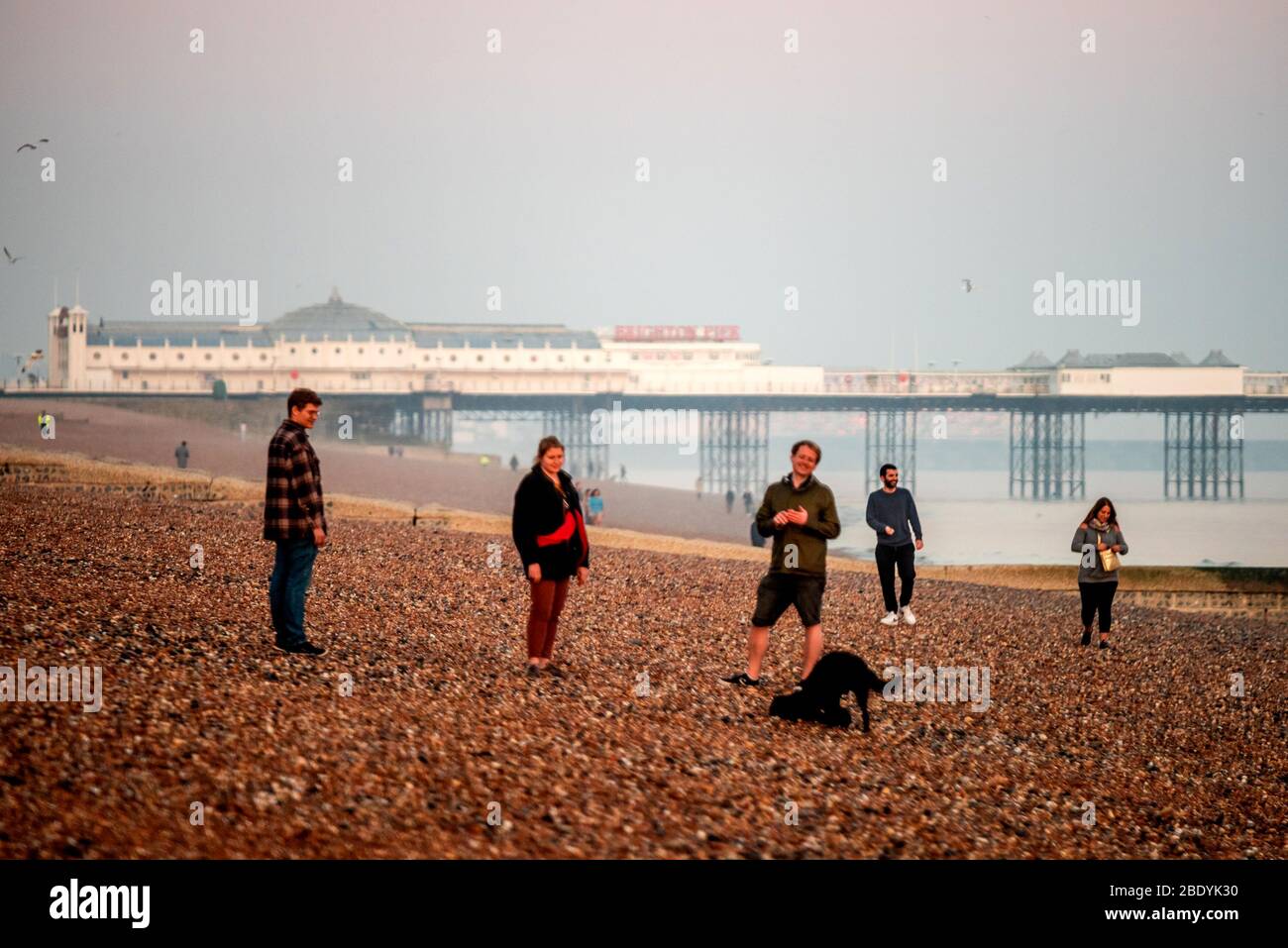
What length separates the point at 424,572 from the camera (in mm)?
16016

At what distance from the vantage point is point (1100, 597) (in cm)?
1418

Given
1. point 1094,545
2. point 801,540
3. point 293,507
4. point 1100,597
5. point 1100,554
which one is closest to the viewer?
point 293,507

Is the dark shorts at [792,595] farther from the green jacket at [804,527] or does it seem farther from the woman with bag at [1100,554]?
the woman with bag at [1100,554]

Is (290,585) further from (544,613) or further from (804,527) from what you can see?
(804,527)

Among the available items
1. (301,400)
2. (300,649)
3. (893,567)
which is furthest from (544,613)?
(893,567)

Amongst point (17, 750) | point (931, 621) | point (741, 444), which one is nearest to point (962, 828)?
point (17, 750)

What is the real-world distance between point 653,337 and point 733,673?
103236 mm

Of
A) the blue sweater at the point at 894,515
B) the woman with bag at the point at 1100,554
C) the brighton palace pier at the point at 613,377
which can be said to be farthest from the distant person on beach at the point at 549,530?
the brighton palace pier at the point at 613,377

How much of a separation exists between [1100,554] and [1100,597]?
758 millimetres

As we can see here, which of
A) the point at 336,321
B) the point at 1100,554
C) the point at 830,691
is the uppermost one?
the point at 336,321

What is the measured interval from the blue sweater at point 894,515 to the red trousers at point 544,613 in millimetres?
4763

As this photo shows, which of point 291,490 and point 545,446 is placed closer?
point 291,490
